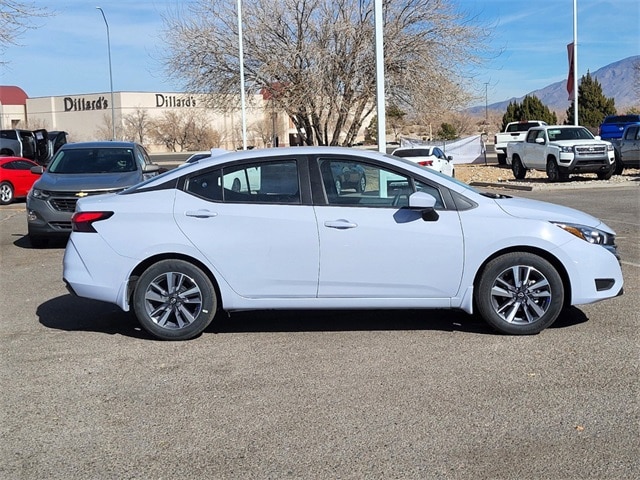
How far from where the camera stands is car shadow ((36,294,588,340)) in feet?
22.6

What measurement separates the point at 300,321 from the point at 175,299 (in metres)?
1.32

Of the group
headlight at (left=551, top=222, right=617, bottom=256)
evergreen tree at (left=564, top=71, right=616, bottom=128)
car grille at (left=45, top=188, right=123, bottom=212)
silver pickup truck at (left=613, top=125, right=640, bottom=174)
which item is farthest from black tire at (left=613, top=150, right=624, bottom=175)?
evergreen tree at (left=564, top=71, right=616, bottom=128)

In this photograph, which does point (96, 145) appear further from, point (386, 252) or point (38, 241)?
point (386, 252)

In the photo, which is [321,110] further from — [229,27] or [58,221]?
[58,221]

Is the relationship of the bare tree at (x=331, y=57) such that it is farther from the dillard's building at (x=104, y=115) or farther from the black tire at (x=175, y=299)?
the dillard's building at (x=104, y=115)

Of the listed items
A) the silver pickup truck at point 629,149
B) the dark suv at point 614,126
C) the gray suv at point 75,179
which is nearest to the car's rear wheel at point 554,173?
the silver pickup truck at point 629,149

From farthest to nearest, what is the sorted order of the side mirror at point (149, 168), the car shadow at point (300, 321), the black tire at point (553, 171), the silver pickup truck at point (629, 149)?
the silver pickup truck at point (629, 149) < the black tire at point (553, 171) < the side mirror at point (149, 168) < the car shadow at point (300, 321)

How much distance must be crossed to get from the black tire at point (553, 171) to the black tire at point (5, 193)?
54.4 feet

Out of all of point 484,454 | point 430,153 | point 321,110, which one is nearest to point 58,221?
point 484,454

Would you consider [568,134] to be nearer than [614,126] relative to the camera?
Yes

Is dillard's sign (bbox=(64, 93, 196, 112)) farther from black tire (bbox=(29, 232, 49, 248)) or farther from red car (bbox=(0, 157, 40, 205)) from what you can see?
black tire (bbox=(29, 232, 49, 248))

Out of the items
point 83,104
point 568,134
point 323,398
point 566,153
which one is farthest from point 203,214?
point 83,104

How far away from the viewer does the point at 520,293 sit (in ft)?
21.1

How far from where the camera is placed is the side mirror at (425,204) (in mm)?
6266
